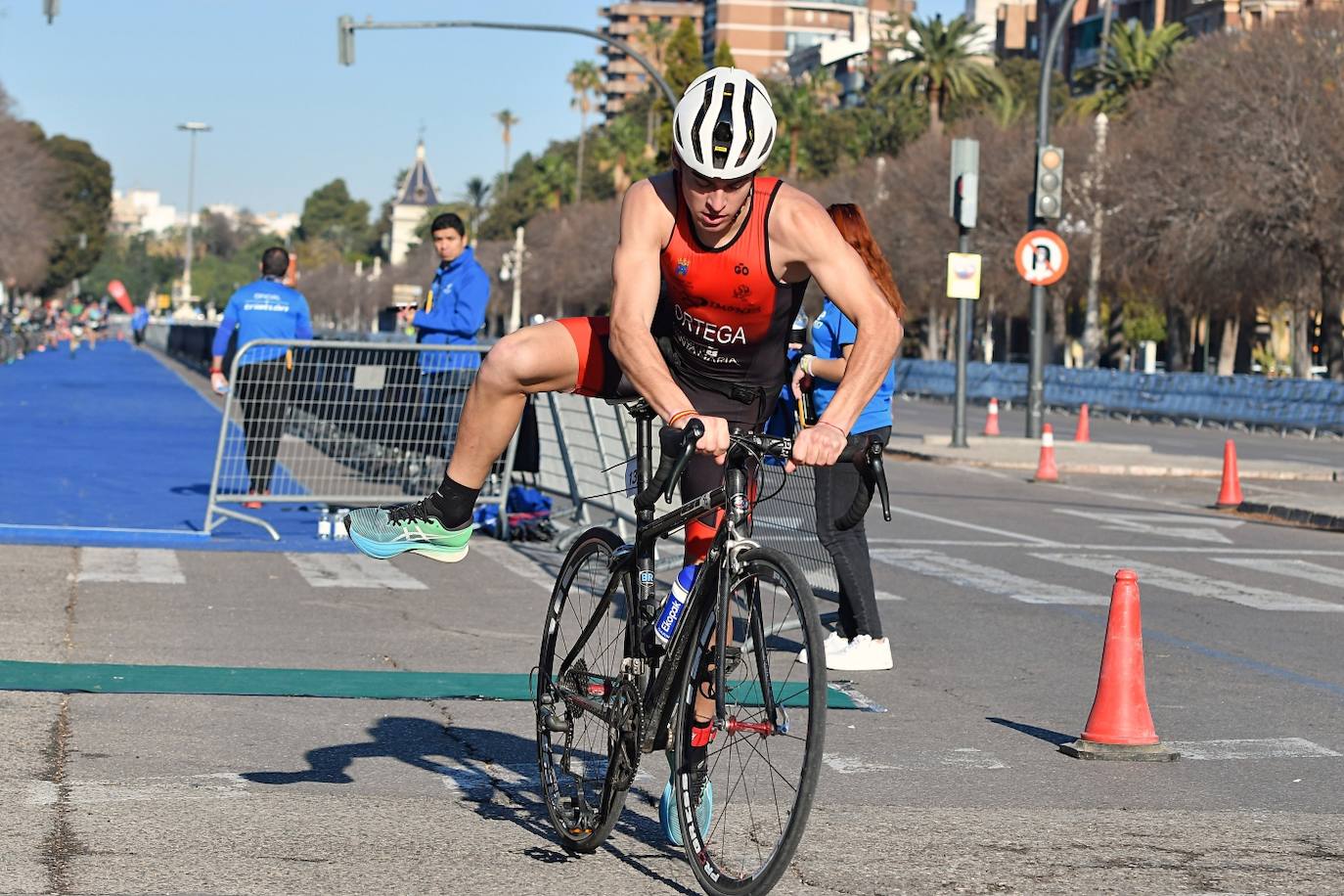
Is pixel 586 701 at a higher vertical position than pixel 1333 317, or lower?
lower

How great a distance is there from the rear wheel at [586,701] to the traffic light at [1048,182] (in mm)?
22042

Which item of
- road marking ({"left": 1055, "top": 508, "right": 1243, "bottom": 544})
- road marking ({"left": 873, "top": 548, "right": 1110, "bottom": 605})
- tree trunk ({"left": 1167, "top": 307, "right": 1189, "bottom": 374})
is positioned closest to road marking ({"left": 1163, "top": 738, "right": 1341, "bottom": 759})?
road marking ({"left": 873, "top": 548, "right": 1110, "bottom": 605})

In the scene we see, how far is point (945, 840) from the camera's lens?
5.95m

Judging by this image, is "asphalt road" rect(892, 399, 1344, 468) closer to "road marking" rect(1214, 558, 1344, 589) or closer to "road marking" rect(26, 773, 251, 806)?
"road marking" rect(1214, 558, 1344, 589)

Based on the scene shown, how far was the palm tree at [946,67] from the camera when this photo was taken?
86875 millimetres

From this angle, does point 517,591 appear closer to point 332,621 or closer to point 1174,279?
point 332,621

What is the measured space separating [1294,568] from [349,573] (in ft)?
21.9

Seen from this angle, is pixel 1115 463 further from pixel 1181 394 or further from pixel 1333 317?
pixel 1333 317

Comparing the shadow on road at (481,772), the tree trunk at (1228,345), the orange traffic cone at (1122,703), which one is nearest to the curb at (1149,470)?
the orange traffic cone at (1122,703)

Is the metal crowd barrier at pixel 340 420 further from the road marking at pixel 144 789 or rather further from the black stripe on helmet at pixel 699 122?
the black stripe on helmet at pixel 699 122

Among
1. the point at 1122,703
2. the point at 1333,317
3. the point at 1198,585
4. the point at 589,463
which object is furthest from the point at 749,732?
the point at 1333,317

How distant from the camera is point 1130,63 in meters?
79.3

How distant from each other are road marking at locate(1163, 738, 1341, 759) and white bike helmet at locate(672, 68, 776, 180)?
3.44 metres

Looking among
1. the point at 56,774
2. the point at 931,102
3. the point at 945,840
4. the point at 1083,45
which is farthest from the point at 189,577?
the point at 1083,45
